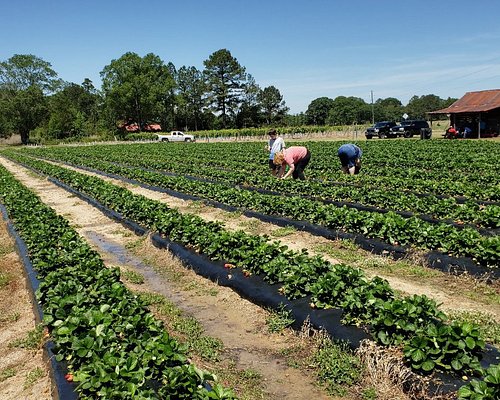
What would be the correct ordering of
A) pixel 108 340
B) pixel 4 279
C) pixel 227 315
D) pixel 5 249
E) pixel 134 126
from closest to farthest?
pixel 108 340 → pixel 227 315 → pixel 4 279 → pixel 5 249 → pixel 134 126

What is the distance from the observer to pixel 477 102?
3791cm

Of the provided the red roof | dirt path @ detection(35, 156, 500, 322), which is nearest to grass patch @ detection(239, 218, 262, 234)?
dirt path @ detection(35, 156, 500, 322)

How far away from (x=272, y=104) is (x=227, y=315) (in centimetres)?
8126

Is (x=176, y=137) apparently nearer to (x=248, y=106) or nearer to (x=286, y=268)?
(x=248, y=106)

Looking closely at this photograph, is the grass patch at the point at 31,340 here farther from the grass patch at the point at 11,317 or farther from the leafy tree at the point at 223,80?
the leafy tree at the point at 223,80

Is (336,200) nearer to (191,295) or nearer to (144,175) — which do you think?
(191,295)

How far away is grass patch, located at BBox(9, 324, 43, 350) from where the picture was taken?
497cm

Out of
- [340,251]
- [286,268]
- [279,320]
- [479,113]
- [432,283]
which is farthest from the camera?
[479,113]

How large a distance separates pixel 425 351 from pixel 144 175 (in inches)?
610

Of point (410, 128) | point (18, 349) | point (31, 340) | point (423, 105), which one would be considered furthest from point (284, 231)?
point (423, 105)

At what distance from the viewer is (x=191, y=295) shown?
648 cm

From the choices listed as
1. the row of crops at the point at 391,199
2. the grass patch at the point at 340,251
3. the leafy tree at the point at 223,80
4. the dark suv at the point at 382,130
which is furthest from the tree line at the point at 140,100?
the grass patch at the point at 340,251

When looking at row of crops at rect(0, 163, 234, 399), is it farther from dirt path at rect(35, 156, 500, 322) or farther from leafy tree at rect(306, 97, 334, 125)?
leafy tree at rect(306, 97, 334, 125)

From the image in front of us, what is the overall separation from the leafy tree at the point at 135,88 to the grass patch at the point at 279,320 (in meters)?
74.7
